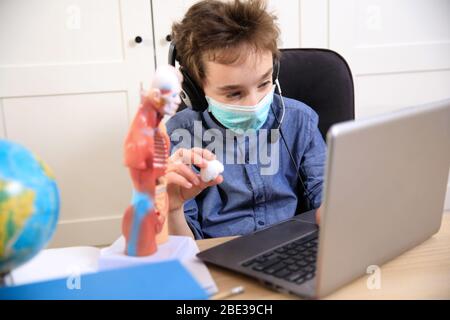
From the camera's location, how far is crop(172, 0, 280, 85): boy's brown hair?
0.89 meters

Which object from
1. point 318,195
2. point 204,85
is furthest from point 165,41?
point 318,195

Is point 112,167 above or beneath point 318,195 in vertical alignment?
beneath

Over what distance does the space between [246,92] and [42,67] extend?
1.33 m

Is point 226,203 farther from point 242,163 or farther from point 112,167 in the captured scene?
point 112,167

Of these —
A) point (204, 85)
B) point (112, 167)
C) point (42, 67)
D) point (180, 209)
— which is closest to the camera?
point (180, 209)

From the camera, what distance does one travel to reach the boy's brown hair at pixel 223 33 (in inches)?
35.2

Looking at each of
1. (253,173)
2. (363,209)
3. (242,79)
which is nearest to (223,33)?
(242,79)

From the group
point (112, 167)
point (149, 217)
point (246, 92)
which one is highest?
point (246, 92)

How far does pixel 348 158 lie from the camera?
1.52 feet

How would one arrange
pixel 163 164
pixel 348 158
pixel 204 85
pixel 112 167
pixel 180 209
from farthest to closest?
pixel 112 167, pixel 204 85, pixel 180 209, pixel 163 164, pixel 348 158

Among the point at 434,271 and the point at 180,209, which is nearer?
the point at 434,271

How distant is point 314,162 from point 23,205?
0.69 m

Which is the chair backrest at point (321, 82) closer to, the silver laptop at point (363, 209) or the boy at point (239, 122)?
the boy at point (239, 122)

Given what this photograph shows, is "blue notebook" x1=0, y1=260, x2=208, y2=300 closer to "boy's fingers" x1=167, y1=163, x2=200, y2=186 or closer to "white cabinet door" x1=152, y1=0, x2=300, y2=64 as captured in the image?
"boy's fingers" x1=167, y1=163, x2=200, y2=186
